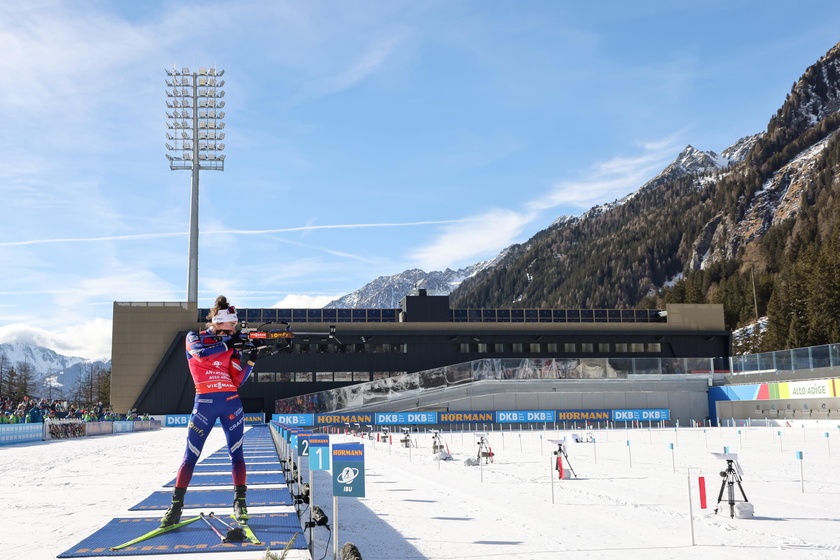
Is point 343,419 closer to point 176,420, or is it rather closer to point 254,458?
point 176,420

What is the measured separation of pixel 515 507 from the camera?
1428 centimetres

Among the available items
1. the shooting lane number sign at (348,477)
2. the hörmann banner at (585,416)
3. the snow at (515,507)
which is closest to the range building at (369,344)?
the hörmann banner at (585,416)

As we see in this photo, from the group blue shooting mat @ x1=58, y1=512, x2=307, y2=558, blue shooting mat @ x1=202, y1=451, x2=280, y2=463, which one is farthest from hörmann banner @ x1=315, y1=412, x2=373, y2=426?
blue shooting mat @ x1=58, y1=512, x2=307, y2=558

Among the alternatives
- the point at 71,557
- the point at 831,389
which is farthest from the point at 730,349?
the point at 71,557

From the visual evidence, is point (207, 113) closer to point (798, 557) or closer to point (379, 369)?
point (379, 369)

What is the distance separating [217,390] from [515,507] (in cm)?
719

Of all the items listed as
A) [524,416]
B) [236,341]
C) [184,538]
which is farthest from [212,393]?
[524,416]

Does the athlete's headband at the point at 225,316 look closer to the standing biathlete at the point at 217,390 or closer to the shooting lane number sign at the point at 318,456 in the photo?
the standing biathlete at the point at 217,390

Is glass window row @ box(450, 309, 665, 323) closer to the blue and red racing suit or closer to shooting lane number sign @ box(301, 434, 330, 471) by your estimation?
shooting lane number sign @ box(301, 434, 330, 471)

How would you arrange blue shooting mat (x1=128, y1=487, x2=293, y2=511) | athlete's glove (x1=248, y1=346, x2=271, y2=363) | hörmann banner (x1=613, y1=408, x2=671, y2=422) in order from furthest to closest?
hörmann banner (x1=613, y1=408, x2=671, y2=422) < blue shooting mat (x1=128, y1=487, x2=293, y2=511) < athlete's glove (x1=248, y1=346, x2=271, y2=363)

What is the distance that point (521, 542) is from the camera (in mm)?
10422

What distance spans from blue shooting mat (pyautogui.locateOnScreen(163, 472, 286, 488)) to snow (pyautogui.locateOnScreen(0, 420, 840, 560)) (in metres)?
0.91

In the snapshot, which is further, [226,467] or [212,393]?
[226,467]

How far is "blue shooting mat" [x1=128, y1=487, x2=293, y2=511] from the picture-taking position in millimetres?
12148
